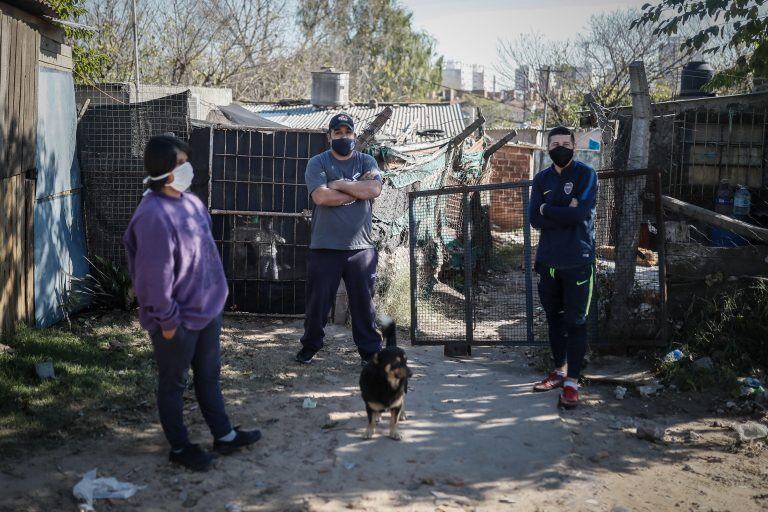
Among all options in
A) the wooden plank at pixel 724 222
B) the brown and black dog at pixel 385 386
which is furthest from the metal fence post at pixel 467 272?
the brown and black dog at pixel 385 386

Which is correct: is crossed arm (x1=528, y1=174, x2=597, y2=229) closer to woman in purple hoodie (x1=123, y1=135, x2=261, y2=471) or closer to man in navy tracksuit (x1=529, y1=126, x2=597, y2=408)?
man in navy tracksuit (x1=529, y1=126, x2=597, y2=408)

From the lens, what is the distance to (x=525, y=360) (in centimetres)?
675

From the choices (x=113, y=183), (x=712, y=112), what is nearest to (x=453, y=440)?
(x=113, y=183)

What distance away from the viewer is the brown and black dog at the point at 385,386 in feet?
15.0

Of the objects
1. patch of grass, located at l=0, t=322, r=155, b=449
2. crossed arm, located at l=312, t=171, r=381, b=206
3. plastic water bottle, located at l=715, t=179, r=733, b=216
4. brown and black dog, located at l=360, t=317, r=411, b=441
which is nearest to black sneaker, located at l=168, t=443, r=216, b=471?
patch of grass, located at l=0, t=322, r=155, b=449

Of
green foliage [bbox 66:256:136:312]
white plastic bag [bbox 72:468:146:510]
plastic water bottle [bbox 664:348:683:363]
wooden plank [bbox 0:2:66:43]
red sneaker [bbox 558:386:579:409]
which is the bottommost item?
white plastic bag [bbox 72:468:146:510]

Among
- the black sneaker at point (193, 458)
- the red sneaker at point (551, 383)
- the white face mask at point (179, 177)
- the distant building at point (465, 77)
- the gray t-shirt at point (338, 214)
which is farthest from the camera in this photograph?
the distant building at point (465, 77)

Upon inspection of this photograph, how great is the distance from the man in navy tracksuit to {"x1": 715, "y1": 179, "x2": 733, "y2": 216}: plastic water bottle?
7643mm

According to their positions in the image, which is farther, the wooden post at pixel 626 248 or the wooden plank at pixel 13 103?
the wooden post at pixel 626 248

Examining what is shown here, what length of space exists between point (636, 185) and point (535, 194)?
1.27 metres

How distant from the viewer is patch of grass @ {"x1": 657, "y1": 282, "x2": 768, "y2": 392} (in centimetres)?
587

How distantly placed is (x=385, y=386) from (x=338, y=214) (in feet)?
6.01

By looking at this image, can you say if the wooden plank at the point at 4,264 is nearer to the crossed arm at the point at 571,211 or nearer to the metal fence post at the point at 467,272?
the metal fence post at the point at 467,272

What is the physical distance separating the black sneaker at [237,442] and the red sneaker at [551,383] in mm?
2355
